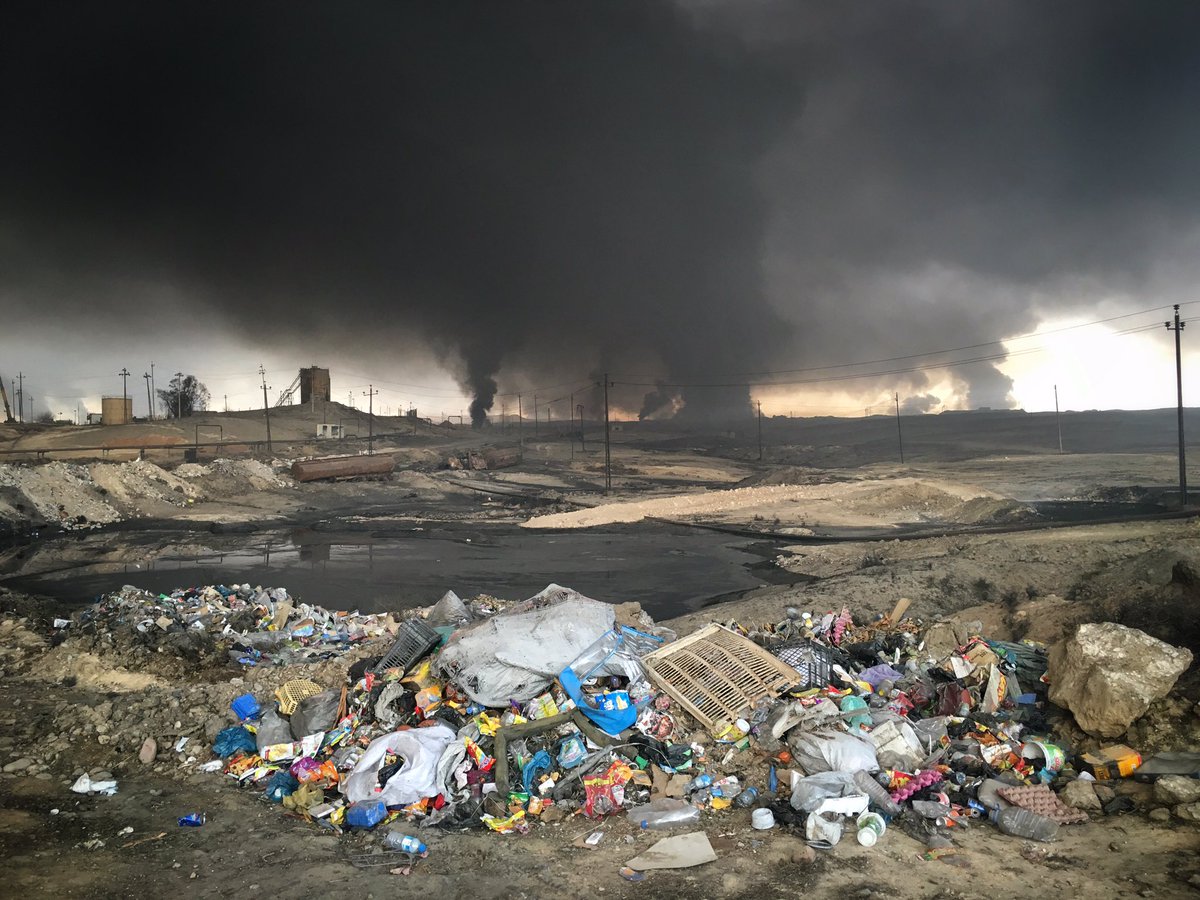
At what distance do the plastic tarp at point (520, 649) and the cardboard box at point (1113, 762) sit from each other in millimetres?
4167

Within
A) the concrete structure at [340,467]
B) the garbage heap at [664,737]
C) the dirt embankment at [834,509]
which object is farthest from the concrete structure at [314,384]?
the garbage heap at [664,737]

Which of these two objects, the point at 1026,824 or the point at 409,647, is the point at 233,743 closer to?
the point at 409,647

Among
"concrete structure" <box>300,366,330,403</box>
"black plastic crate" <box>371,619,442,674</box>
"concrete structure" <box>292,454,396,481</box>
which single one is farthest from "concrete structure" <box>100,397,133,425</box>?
"black plastic crate" <box>371,619,442,674</box>

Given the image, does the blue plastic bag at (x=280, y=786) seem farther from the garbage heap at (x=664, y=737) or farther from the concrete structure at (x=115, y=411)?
the concrete structure at (x=115, y=411)

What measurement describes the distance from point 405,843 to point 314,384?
113 m

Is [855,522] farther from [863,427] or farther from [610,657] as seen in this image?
[863,427]

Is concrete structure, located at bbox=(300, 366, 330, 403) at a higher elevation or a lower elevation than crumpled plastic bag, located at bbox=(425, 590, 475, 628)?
higher

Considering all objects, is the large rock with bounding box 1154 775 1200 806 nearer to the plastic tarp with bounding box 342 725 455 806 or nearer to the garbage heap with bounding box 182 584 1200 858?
the garbage heap with bounding box 182 584 1200 858

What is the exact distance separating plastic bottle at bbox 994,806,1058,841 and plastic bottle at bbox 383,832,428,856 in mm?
3977

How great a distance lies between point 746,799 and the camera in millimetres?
5117

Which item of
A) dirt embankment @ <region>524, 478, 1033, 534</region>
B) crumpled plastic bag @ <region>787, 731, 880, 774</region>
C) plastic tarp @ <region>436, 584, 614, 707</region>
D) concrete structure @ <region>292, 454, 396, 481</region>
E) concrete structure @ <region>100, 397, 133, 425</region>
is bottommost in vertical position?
dirt embankment @ <region>524, 478, 1033, 534</region>

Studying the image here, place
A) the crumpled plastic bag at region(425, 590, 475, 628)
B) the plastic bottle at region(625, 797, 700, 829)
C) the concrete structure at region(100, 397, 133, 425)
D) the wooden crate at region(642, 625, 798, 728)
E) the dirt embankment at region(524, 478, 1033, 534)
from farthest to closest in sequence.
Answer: the concrete structure at region(100, 397, 133, 425)
the dirt embankment at region(524, 478, 1033, 534)
the crumpled plastic bag at region(425, 590, 475, 628)
the wooden crate at region(642, 625, 798, 728)
the plastic bottle at region(625, 797, 700, 829)

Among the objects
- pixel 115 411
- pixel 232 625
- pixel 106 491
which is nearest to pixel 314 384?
pixel 115 411

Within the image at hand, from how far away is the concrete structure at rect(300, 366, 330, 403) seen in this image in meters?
108
